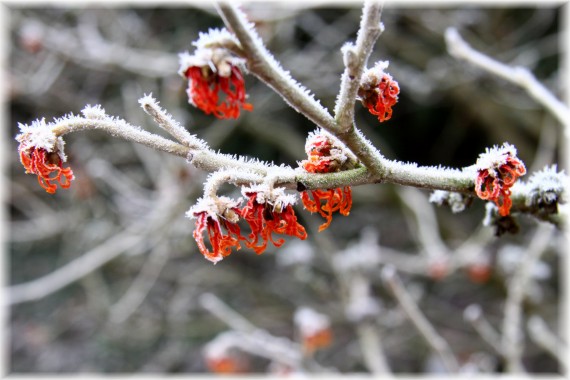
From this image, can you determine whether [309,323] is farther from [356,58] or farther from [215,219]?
[356,58]

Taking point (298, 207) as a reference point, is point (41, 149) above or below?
below

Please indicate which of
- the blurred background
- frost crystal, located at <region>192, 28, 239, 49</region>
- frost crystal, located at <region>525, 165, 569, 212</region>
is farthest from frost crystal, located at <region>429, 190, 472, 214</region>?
the blurred background

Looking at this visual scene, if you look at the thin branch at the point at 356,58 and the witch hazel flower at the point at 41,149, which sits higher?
the witch hazel flower at the point at 41,149

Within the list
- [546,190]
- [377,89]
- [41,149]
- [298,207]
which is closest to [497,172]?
[546,190]

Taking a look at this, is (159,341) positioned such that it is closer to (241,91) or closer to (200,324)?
(200,324)

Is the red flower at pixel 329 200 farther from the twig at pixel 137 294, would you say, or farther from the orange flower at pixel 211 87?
the twig at pixel 137 294

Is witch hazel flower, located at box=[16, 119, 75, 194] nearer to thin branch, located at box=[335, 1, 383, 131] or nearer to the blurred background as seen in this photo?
thin branch, located at box=[335, 1, 383, 131]

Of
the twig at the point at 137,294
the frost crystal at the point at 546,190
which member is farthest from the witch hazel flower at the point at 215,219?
the twig at the point at 137,294
